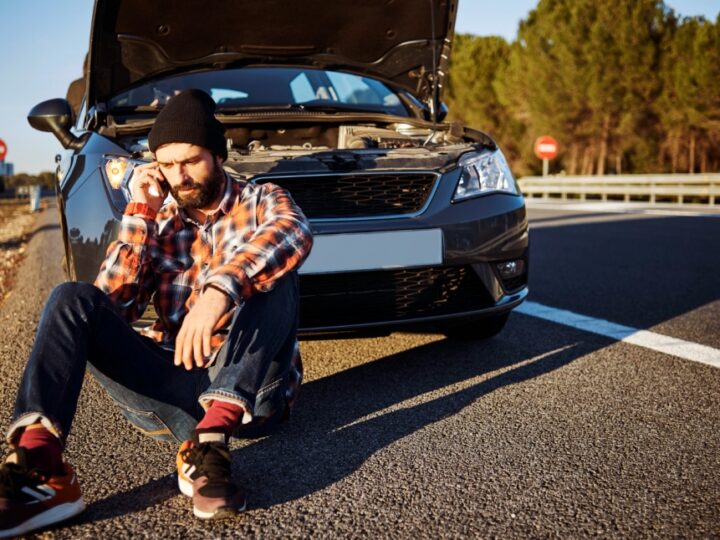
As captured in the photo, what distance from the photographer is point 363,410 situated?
2.79 m

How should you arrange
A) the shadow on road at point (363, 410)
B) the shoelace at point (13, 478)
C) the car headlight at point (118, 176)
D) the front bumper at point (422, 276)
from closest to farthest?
the shoelace at point (13, 478), the shadow on road at point (363, 410), the car headlight at point (118, 176), the front bumper at point (422, 276)

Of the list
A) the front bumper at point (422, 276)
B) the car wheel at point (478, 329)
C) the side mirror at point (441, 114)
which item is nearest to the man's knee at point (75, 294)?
the front bumper at point (422, 276)

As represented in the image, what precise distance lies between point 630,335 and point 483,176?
50.0 inches

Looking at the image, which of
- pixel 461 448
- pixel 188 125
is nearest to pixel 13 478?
pixel 188 125

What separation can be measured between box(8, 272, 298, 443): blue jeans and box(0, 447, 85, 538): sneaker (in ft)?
0.33

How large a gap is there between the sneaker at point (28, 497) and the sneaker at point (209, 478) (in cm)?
29

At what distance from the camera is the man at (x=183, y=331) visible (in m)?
1.88

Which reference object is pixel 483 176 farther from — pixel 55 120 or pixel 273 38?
A: pixel 55 120

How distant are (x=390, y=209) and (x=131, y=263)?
1209mm

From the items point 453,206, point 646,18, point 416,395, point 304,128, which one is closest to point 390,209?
point 453,206

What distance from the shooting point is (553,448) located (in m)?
2.37

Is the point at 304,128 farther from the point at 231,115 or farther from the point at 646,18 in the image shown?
the point at 646,18

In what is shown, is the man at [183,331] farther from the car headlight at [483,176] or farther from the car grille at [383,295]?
the car headlight at [483,176]

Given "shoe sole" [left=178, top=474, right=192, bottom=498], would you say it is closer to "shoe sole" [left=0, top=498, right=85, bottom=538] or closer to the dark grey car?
"shoe sole" [left=0, top=498, right=85, bottom=538]
